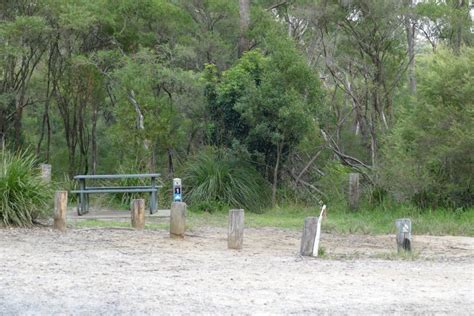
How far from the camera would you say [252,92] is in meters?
25.2

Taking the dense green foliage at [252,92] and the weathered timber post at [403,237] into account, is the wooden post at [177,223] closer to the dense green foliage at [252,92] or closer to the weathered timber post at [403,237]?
the dense green foliage at [252,92]

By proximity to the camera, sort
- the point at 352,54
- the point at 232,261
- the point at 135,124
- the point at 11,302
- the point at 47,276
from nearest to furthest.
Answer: the point at 11,302 → the point at 47,276 → the point at 232,261 → the point at 135,124 → the point at 352,54

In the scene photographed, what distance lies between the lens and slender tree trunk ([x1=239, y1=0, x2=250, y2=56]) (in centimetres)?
3094

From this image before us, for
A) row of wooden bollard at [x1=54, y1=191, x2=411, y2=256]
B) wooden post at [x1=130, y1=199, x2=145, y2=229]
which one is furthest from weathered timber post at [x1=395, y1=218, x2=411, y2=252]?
wooden post at [x1=130, y1=199, x2=145, y2=229]

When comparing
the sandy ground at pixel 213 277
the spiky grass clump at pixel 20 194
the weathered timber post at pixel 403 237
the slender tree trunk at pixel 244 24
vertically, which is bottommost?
the sandy ground at pixel 213 277

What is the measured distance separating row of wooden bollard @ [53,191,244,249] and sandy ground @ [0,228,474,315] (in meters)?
0.26

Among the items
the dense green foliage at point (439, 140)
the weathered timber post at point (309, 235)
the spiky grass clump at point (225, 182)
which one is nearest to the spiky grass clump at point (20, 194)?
the weathered timber post at point (309, 235)

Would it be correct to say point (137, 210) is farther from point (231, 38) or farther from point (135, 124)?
point (231, 38)

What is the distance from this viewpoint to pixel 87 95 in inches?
1252

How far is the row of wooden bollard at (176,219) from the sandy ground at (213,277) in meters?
0.26

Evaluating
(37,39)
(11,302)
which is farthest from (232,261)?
(37,39)

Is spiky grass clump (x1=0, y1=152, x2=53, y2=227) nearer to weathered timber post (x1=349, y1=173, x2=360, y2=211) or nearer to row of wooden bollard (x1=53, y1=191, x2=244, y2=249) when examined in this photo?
row of wooden bollard (x1=53, y1=191, x2=244, y2=249)

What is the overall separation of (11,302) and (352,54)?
26890 mm

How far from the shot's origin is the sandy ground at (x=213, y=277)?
356 inches
